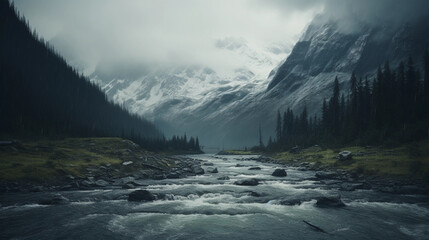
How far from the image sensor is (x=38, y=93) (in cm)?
12988

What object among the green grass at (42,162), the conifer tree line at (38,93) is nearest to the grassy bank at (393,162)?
the green grass at (42,162)

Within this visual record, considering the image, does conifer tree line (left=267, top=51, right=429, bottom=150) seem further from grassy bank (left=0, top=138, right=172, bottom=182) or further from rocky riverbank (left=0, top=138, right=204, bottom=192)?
grassy bank (left=0, top=138, right=172, bottom=182)

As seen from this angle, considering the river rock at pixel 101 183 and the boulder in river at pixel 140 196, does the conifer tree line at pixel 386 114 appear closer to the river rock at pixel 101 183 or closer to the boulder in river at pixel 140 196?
the boulder in river at pixel 140 196

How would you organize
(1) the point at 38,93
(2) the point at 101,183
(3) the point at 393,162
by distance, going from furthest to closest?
(1) the point at 38,93, (3) the point at 393,162, (2) the point at 101,183

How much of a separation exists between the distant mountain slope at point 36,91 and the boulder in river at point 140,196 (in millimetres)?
86838

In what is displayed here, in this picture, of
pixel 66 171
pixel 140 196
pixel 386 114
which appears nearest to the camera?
pixel 140 196

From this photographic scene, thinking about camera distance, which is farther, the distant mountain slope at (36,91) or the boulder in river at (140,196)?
the distant mountain slope at (36,91)

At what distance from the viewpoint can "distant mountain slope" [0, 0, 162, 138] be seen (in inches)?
4053

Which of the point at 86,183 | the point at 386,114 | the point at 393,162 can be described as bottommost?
the point at 86,183

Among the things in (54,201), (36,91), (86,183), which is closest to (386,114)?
(86,183)

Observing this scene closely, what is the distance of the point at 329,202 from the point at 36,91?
151m

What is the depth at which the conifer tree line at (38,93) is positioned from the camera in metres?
103

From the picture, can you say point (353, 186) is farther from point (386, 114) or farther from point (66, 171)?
point (66, 171)

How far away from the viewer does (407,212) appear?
26.5 meters
